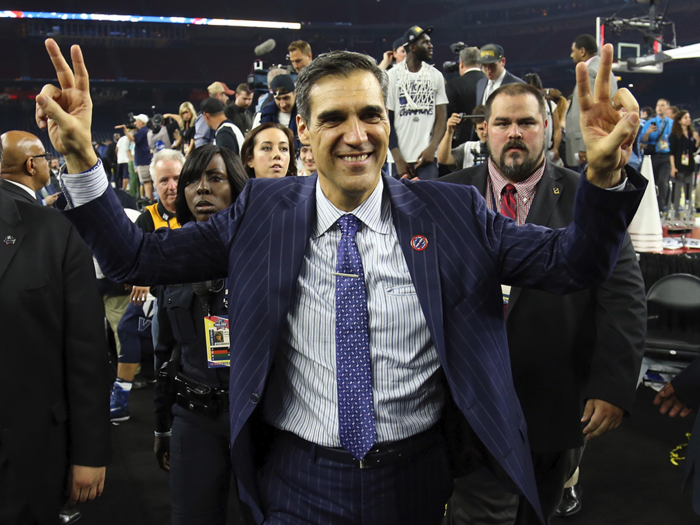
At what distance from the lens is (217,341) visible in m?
2.01

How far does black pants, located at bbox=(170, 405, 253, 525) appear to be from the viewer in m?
1.92

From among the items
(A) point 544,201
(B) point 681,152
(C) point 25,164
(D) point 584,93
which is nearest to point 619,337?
(A) point 544,201

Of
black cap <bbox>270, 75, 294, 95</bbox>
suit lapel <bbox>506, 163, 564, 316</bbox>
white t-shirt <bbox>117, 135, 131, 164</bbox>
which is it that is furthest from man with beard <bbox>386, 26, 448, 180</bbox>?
white t-shirt <bbox>117, 135, 131, 164</bbox>

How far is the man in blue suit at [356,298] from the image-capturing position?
1.32 m

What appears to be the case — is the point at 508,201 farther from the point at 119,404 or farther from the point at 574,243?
the point at 119,404

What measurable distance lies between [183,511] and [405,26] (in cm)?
2655

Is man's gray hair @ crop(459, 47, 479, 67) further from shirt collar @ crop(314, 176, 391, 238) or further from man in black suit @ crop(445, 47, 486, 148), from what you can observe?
shirt collar @ crop(314, 176, 391, 238)

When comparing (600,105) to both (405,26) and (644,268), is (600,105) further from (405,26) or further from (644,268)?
(405,26)

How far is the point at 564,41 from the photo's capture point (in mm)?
26281

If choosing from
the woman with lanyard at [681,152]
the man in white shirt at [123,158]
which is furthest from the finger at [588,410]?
the man in white shirt at [123,158]

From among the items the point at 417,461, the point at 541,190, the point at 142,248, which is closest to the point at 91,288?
→ the point at 142,248

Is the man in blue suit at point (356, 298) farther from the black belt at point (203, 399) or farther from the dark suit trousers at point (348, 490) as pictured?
the black belt at point (203, 399)

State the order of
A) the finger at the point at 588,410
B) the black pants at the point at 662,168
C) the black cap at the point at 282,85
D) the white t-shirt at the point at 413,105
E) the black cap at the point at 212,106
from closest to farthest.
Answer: the finger at the point at 588,410 < the black cap at the point at 282,85 < the white t-shirt at the point at 413,105 < the black cap at the point at 212,106 < the black pants at the point at 662,168

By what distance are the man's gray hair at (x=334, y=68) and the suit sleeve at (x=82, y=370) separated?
92cm
